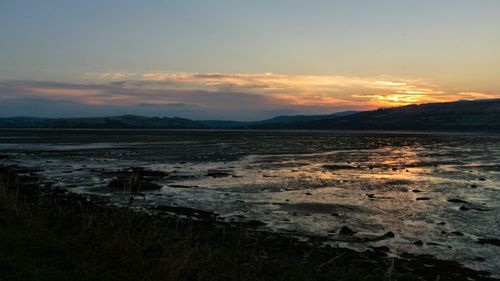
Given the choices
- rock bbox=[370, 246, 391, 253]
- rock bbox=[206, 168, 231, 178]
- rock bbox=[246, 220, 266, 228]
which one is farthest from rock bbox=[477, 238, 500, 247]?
rock bbox=[206, 168, 231, 178]

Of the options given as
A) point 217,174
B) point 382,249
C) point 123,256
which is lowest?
point 382,249

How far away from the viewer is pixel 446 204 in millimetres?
25562

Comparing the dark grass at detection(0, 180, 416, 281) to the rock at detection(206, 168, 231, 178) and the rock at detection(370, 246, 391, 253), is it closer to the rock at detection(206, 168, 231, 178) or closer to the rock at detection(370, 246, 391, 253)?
the rock at detection(370, 246, 391, 253)

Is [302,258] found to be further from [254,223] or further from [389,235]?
[254,223]

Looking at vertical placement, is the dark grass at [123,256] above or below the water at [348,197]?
above

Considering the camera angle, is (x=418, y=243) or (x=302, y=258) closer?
(x=302, y=258)

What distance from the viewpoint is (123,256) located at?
1073 cm

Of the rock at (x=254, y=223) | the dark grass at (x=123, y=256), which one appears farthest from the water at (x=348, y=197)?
the dark grass at (x=123, y=256)

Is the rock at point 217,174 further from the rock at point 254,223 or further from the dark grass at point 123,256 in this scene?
the dark grass at point 123,256

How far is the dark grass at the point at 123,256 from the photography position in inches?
378

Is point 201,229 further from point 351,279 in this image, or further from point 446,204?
point 446,204

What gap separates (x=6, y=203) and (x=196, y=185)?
17.7 m

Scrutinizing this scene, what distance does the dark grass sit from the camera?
378 inches

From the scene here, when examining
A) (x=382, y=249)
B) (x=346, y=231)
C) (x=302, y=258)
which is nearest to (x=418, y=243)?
(x=382, y=249)
